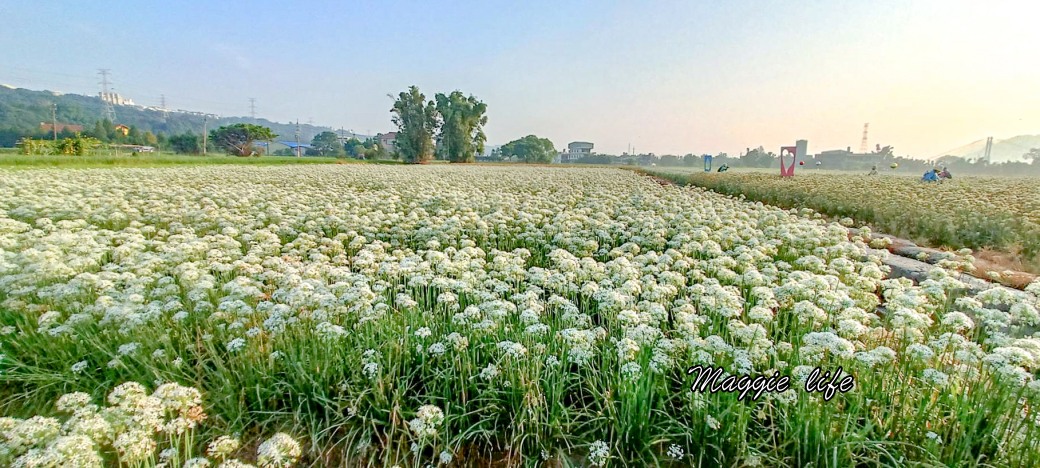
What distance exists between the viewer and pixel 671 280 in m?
6.12

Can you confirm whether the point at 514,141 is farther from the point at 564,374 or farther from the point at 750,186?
the point at 564,374

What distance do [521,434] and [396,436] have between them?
120 cm

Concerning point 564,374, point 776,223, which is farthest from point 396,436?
point 776,223

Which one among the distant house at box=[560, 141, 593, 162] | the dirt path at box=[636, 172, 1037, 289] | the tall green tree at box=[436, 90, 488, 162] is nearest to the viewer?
the dirt path at box=[636, 172, 1037, 289]

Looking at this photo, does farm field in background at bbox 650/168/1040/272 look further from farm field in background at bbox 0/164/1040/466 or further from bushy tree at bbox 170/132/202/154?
bushy tree at bbox 170/132/202/154

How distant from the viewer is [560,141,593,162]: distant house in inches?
6624

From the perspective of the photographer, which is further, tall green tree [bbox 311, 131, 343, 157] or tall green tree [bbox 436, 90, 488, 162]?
tall green tree [bbox 311, 131, 343, 157]

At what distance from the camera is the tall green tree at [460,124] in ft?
299

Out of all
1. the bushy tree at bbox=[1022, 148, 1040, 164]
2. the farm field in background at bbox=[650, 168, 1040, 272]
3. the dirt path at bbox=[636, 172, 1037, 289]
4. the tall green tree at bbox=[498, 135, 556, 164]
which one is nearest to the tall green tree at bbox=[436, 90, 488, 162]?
the tall green tree at bbox=[498, 135, 556, 164]

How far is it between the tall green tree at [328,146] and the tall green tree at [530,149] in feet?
166

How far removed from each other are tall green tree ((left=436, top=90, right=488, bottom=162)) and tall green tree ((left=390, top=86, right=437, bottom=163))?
3.54 metres

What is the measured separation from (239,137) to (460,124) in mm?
51038

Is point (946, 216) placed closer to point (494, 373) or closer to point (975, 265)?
point (975, 265)

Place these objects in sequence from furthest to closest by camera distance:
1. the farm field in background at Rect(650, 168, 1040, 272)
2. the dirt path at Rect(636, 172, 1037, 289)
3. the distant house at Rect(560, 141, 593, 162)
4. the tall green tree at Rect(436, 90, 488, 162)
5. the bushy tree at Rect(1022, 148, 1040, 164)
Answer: the distant house at Rect(560, 141, 593, 162) → the tall green tree at Rect(436, 90, 488, 162) → the bushy tree at Rect(1022, 148, 1040, 164) → the farm field in background at Rect(650, 168, 1040, 272) → the dirt path at Rect(636, 172, 1037, 289)
